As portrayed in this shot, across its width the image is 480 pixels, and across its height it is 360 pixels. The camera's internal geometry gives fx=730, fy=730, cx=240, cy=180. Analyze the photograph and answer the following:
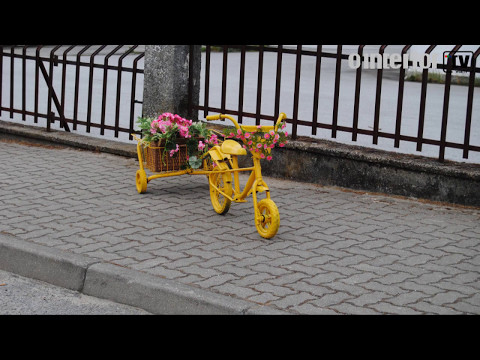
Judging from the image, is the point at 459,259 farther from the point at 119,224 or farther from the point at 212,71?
the point at 212,71

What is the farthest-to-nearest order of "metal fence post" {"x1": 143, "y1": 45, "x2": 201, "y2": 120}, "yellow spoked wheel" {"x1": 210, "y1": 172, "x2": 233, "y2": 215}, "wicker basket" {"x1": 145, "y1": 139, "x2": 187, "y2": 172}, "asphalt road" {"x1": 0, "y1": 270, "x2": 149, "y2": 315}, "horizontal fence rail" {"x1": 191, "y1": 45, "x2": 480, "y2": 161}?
1. "metal fence post" {"x1": 143, "y1": 45, "x2": 201, "y2": 120}
2. "wicker basket" {"x1": 145, "y1": 139, "x2": 187, "y2": 172}
3. "horizontal fence rail" {"x1": 191, "y1": 45, "x2": 480, "y2": 161}
4. "yellow spoked wheel" {"x1": 210, "y1": 172, "x2": 233, "y2": 215}
5. "asphalt road" {"x1": 0, "y1": 270, "x2": 149, "y2": 315}

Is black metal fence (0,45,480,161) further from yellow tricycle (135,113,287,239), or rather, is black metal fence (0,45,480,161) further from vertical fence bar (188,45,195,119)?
yellow tricycle (135,113,287,239)

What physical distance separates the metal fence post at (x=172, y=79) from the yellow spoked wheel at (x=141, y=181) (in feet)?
4.79

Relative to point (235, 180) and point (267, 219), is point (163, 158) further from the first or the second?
point (267, 219)

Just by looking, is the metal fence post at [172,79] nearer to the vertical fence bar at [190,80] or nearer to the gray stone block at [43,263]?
the vertical fence bar at [190,80]

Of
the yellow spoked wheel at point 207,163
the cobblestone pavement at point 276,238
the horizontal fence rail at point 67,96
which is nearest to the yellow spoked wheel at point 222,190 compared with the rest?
the cobblestone pavement at point 276,238

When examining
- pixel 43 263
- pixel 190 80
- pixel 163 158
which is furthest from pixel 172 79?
pixel 43 263

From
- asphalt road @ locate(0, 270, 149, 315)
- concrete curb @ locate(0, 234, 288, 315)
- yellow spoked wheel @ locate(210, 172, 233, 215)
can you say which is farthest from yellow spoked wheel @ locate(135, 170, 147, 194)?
asphalt road @ locate(0, 270, 149, 315)

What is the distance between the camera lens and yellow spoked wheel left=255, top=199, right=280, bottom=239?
5699mm

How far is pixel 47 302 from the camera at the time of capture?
4.77 meters

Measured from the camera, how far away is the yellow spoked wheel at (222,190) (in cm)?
638

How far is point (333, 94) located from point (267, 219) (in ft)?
33.0

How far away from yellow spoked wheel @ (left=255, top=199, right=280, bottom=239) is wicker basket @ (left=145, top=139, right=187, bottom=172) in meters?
1.50
